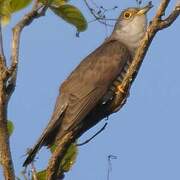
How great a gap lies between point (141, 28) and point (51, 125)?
2.12 m

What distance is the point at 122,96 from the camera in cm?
400

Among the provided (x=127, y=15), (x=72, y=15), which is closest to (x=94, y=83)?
(x=127, y=15)

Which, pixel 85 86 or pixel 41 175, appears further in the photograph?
pixel 85 86

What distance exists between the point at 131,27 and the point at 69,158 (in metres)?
2.95

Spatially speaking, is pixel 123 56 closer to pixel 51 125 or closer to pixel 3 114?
pixel 51 125

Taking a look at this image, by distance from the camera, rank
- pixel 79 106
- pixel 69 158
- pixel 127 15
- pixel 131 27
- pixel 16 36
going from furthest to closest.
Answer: pixel 127 15
pixel 131 27
pixel 79 106
pixel 69 158
pixel 16 36

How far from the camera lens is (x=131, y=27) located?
637cm

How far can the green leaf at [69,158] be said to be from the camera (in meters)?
3.67

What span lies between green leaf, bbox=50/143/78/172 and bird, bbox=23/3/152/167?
0.21 metres

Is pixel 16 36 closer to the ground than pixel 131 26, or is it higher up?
higher up

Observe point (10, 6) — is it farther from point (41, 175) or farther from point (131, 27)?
point (131, 27)

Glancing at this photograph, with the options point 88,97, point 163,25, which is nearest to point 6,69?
point 163,25

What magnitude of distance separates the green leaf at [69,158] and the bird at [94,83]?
0.21 metres

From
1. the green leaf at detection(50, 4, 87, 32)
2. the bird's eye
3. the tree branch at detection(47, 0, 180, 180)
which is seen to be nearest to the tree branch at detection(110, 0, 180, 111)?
the tree branch at detection(47, 0, 180, 180)
